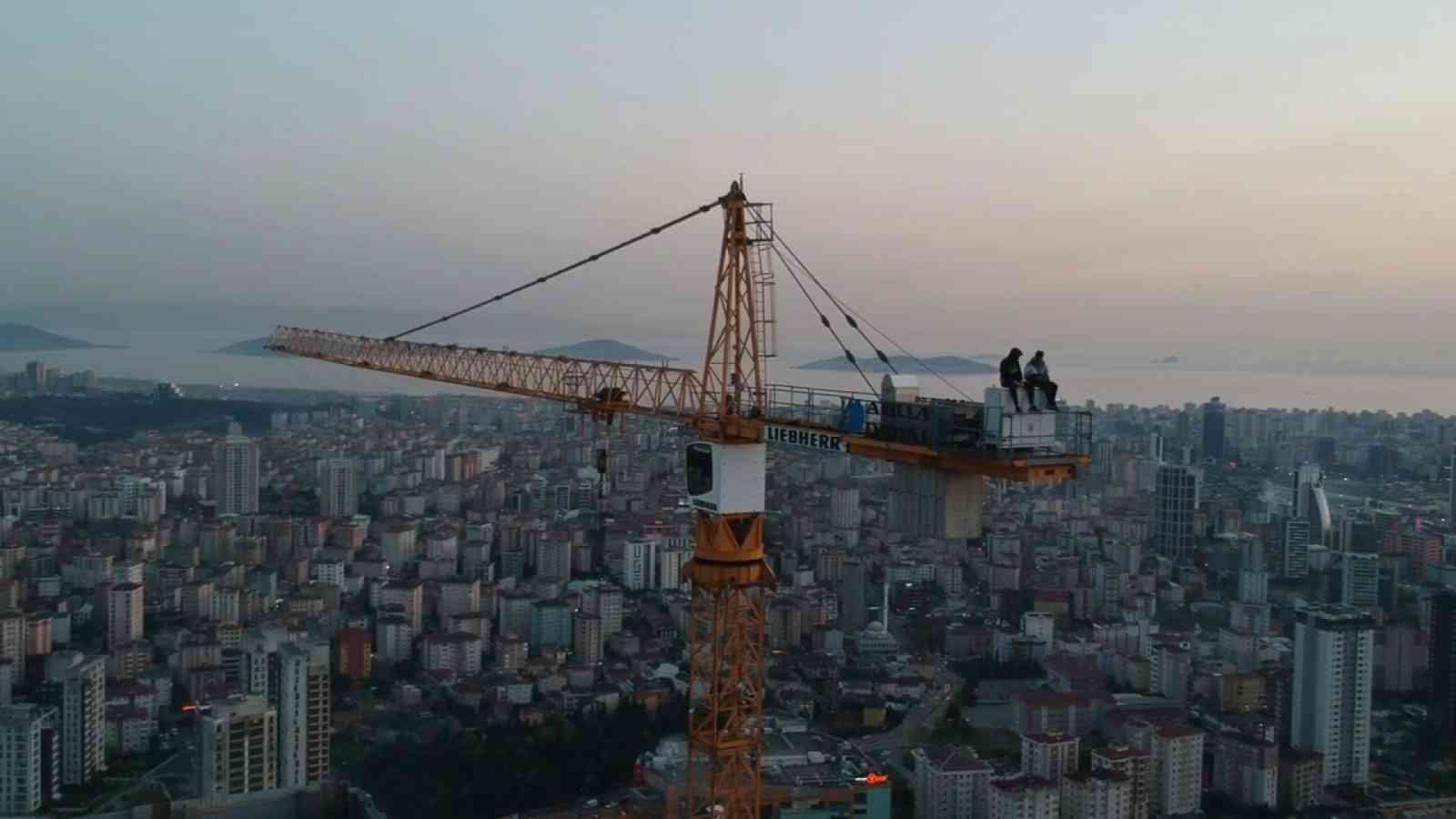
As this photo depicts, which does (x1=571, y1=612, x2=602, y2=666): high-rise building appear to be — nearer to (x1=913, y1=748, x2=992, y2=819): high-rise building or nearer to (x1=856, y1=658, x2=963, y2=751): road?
(x1=856, y1=658, x2=963, y2=751): road

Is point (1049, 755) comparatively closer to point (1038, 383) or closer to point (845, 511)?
point (1038, 383)

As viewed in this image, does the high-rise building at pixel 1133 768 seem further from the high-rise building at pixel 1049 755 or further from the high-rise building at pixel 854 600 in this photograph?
the high-rise building at pixel 854 600

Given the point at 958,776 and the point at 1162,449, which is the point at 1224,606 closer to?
the point at 958,776

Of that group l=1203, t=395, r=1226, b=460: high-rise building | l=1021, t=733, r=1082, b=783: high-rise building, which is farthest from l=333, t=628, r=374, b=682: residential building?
l=1203, t=395, r=1226, b=460: high-rise building

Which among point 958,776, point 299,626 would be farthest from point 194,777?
point 958,776

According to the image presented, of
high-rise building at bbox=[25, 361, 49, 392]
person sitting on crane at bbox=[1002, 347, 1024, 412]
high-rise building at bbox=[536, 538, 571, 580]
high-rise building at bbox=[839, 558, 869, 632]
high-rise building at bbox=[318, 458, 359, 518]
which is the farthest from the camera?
high-rise building at bbox=[25, 361, 49, 392]

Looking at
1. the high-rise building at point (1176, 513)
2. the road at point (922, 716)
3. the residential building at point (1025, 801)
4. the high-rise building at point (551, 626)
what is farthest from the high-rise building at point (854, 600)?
the residential building at point (1025, 801)
